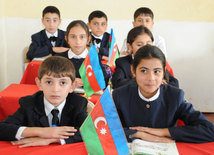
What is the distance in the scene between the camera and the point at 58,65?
163 centimetres

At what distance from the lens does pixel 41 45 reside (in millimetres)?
3979

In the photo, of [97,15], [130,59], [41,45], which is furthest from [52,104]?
[97,15]

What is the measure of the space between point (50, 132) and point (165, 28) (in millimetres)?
3472

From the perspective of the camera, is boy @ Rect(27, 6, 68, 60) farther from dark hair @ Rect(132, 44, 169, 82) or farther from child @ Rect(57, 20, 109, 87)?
dark hair @ Rect(132, 44, 169, 82)

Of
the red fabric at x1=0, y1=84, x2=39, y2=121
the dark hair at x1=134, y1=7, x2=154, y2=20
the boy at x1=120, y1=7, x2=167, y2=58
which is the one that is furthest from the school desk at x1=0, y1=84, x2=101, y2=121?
the dark hair at x1=134, y1=7, x2=154, y2=20

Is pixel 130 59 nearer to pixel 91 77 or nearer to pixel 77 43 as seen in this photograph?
pixel 77 43

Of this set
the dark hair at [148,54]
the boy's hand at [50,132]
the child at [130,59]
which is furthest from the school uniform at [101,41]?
the boy's hand at [50,132]

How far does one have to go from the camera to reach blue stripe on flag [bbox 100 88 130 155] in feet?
3.63

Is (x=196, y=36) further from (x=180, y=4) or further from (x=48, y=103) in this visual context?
(x=48, y=103)

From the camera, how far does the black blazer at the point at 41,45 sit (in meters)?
3.71

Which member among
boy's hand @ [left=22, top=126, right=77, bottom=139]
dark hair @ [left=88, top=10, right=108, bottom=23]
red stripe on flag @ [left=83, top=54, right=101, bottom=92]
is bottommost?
boy's hand @ [left=22, top=126, right=77, bottom=139]

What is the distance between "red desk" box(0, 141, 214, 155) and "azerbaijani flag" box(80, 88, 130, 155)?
0.12m

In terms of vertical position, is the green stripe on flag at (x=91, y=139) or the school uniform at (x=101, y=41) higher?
the school uniform at (x=101, y=41)

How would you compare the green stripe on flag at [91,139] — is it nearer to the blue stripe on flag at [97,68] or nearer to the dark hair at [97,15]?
the blue stripe on flag at [97,68]
